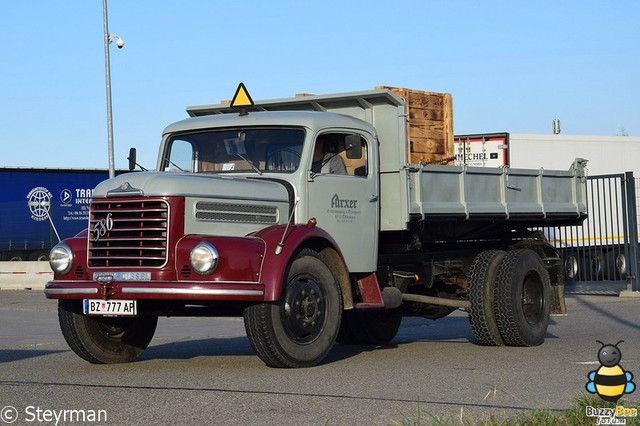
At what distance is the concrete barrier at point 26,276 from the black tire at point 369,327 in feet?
67.6

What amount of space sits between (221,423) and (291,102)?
6.43 metres

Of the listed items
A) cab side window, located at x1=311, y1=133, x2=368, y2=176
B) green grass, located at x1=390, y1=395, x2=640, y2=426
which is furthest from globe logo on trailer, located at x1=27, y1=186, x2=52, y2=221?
green grass, located at x1=390, y1=395, x2=640, y2=426

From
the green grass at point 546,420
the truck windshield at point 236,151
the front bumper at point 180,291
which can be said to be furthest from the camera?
the truck windshield at point 236,151

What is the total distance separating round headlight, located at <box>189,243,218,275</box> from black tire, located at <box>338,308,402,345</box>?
13.6 ft

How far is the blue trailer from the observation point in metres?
41.0

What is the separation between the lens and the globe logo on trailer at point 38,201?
137 ft

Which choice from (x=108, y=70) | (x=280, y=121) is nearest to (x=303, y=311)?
(x=280, y=121)

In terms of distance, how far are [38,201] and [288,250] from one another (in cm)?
3374

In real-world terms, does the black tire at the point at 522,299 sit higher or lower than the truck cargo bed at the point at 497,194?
lower

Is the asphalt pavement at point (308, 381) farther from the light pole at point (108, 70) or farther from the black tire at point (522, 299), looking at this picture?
the light pole at point (108, 70)

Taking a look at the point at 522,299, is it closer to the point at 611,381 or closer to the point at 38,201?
the point at 611,381

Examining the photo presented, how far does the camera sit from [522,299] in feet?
43.3

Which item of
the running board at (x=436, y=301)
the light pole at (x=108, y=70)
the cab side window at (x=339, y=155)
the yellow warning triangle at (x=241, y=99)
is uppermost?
the light pole at (x=108, y=70)

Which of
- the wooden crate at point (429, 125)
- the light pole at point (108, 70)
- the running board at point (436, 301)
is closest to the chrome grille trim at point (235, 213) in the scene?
the running board at point (436, 301)
